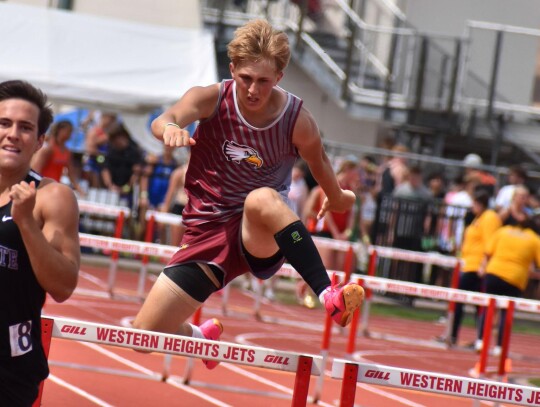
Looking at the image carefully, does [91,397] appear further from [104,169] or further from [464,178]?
[464,178]

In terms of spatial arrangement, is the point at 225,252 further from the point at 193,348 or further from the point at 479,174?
the point at 479,174

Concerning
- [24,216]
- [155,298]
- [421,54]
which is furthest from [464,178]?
[24,216]

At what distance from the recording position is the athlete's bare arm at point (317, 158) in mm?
5789

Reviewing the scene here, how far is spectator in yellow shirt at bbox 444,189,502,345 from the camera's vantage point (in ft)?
44.1

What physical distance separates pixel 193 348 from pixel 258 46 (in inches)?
59.8

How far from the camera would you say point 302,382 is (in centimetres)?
491

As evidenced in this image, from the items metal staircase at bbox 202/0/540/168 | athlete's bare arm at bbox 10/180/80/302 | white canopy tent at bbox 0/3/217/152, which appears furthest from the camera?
metal staircase at bbox 202/0/540/168

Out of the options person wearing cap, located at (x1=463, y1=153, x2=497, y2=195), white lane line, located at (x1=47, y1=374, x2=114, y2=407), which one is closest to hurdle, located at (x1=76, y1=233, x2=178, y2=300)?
A: white lane line, located at (x1=47, y1=374, x2=114, y2=407)

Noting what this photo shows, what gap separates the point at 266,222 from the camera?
556 cm

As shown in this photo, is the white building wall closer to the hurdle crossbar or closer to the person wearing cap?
the person wearing cap

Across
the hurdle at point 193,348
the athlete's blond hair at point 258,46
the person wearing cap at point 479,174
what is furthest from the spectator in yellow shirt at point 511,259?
the hurdle at point 193,348

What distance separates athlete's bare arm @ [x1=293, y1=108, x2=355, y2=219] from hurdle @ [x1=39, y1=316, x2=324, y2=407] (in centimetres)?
126

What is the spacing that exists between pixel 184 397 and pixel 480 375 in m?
2.24

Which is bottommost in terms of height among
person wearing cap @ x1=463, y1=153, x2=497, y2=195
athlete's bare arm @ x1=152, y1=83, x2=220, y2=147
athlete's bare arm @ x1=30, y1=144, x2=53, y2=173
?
athlete's bare arm @ x1=30, y1=144, x2=53, y2=173
